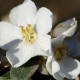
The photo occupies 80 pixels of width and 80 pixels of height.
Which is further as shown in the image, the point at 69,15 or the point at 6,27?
the point at 69,15

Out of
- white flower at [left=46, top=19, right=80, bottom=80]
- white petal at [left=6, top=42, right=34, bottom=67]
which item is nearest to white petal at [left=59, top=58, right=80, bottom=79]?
white flower at [left=46, top=19, right=80, bottom=80]

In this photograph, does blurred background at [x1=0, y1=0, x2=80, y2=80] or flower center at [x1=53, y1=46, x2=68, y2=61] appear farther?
blurred background at [x1=0, y1=0, x2=80, y2=80]

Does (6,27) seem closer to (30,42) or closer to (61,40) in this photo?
(30,42)

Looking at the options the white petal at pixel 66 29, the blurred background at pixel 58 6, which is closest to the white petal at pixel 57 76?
the white petal at pixel 66 29

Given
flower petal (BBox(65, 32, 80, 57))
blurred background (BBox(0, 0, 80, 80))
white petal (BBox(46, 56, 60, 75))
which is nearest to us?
white petal (BBox(46, 56, 60, 75))

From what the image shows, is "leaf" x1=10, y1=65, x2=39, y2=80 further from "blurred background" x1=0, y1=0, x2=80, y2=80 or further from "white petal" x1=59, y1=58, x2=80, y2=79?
"blurred background" x1=0, y1=0, x2=80, y2=80

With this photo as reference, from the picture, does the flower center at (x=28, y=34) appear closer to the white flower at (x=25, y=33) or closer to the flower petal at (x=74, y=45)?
the white flower at (x=25, y=33)

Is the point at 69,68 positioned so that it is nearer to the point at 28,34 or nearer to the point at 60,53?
the point at 60,53

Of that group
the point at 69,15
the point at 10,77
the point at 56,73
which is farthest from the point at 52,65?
the point at 69,15
